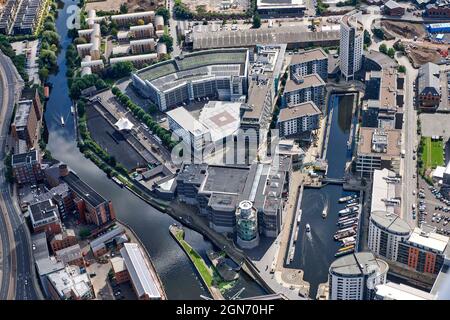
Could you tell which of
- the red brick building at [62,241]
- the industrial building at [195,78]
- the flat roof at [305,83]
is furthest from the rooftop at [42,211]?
the flat roof at [305,83]

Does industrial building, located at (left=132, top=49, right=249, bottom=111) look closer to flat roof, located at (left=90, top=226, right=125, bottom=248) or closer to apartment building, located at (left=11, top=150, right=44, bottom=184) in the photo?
apartment building, located at (left=11, top=150, right=44, bottom=184)

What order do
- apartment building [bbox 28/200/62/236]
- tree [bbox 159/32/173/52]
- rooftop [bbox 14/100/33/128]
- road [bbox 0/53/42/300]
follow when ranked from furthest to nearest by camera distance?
tree [bbox 159/32/173/52] → rooftop [bbox 14/100/33/128] → apartment building [bbox 28/200/62/236] → road [bbox 0/53/42/300]

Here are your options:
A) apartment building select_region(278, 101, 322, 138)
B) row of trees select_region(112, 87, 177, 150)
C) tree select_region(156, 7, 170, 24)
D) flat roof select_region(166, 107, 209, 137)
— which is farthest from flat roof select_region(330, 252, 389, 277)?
tree select_region(156, 7, 170, 24)

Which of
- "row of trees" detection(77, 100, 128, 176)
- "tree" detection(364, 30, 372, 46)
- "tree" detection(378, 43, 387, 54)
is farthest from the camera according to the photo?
"tree" detection(364, 30, 372, 46)

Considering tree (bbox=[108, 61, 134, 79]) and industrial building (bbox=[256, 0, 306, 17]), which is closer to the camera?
tree (bbox=[108, 61, 134, 79])

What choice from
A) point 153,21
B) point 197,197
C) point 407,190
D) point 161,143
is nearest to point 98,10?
point 153,21

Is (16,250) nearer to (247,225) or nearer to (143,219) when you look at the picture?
(143,219)

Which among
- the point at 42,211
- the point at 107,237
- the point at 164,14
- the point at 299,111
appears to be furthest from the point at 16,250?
the point at 164,14
